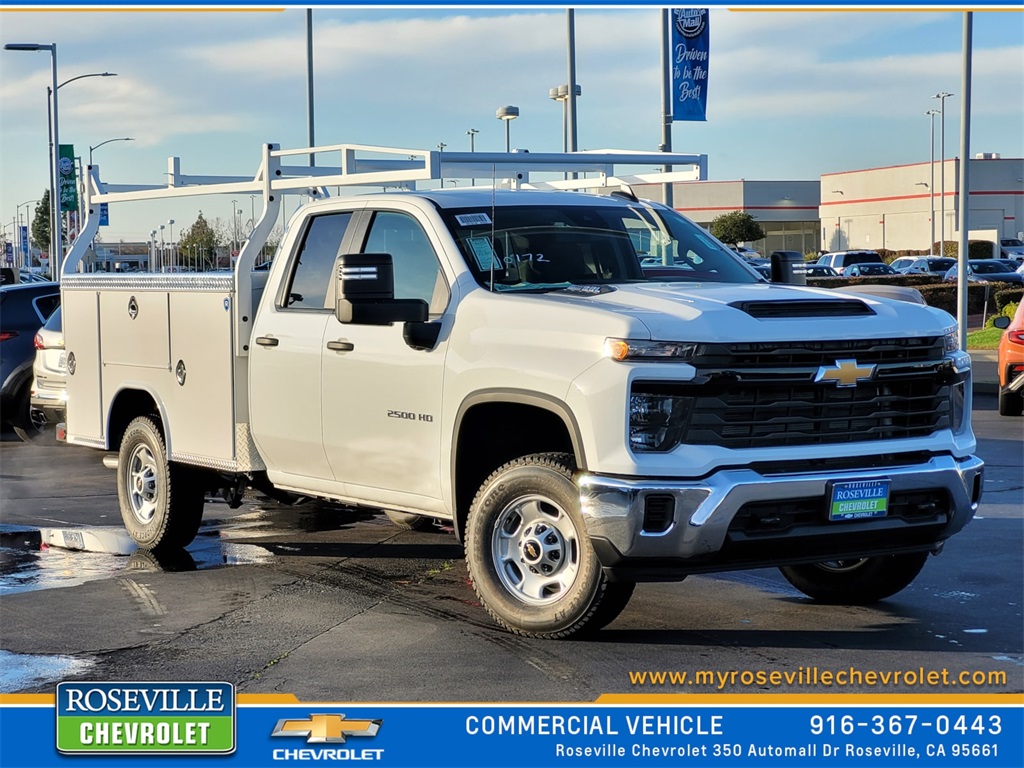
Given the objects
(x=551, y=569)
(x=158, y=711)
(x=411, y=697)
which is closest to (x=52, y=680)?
(x=158, y=711)

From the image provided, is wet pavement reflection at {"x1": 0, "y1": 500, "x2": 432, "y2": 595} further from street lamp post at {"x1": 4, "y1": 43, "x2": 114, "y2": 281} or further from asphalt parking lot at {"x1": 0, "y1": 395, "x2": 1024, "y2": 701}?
street lamp post at {"x1": 4, "y1": 43, "x2": 114, "y2": 281}

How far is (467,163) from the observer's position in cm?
775

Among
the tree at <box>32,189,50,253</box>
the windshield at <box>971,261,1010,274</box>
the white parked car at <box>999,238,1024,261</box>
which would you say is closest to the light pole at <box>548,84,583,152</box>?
the windshield at <box>971,261,1010,274</box>

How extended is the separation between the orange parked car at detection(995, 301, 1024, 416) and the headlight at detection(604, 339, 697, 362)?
1040 cm

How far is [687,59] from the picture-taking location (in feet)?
62.2

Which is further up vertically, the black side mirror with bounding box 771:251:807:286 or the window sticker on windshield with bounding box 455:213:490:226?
the window sticker on windshield with bounding box 455:213:490:226

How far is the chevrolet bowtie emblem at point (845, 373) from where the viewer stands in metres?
6.40

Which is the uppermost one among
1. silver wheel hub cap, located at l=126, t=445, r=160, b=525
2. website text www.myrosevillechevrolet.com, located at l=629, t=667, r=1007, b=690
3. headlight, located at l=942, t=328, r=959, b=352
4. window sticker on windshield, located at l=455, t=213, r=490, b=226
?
window sticker on windshield, located at l=455, t=213, r=490, b=226

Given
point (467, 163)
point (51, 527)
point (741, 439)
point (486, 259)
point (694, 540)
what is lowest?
point (51, 527)

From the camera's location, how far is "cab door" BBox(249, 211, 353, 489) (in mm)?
7961

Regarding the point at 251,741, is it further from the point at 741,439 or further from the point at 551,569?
the point at 741,439

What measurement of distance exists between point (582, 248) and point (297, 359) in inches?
66.2

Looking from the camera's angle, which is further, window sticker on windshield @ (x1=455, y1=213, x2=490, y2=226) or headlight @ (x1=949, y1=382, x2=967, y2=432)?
window sticker on windshield @ (x1=455, y1=213, x2=490, y2=226)

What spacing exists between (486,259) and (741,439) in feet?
5.81
